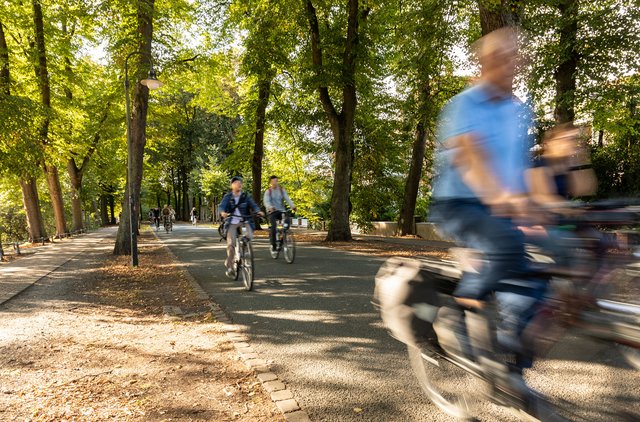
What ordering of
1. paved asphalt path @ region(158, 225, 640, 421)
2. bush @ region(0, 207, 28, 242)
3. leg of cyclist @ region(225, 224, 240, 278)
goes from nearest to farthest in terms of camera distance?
paved asphalt path @ region(158, 225, 640, 421)
leg of cyclist @ region(225, 224, 240, 278)
bush @ region(0, 207, 28, 242)

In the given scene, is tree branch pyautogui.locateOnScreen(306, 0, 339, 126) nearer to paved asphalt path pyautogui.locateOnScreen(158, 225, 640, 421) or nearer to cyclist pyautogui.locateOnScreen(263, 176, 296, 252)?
cyclist pyautogui.locateOnScreen(263, 176, 296, 252)

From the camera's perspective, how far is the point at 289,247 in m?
11.0

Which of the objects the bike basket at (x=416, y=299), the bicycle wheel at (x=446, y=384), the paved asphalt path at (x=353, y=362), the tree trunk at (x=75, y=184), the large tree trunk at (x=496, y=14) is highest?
the large tree trunk at (x=496, y=14)

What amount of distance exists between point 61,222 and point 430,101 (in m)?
20.5

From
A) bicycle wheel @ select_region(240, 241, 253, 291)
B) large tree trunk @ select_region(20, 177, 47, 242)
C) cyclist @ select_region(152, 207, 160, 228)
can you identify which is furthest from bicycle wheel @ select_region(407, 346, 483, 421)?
cyclist @ select_region(152, 207, 160, 228)

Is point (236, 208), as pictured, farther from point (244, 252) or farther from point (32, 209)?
point (32, 209)

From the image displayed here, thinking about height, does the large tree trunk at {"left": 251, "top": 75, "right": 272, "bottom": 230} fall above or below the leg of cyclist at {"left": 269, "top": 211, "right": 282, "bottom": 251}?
above

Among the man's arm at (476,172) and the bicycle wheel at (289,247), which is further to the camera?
the bicycle wheel at (289,247)

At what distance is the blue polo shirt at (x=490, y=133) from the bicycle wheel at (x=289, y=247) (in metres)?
8.29

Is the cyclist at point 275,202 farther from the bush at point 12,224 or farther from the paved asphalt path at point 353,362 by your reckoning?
the bush at point 12,224

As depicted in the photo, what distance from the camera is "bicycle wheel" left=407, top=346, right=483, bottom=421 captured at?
9.43 ft

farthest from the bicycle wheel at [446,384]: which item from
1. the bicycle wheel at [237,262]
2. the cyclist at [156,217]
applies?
the cyclist at [156,217]

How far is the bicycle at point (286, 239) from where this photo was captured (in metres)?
10.9

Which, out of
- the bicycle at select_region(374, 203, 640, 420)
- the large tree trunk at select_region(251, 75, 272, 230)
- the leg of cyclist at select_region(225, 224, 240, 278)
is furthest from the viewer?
the large tree trunk at select_region(251, 75, 272, 230)
